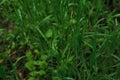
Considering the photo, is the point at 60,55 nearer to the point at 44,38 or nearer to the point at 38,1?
the point at 44,38

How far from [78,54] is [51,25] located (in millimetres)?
368

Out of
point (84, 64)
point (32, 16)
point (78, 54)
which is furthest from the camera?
point (32, 16)

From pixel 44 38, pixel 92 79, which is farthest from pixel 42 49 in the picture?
pixel 92 79

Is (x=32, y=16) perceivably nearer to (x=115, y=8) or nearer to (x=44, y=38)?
(x=44, y=38)

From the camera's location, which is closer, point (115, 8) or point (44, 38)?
point (44, 38)

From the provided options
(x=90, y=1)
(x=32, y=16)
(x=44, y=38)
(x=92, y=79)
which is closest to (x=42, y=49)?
(x=44, y=38)

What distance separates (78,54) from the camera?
208 centimetres

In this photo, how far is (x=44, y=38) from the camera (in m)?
2.13

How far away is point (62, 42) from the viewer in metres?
2.14

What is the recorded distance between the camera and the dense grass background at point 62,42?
1.99 meters

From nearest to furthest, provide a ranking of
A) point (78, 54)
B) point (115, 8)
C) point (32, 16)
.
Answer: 1. point (78, 54)
2. point (32, 16)
3. point (115, 8)

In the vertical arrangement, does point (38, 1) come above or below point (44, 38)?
above

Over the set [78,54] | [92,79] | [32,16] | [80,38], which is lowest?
[92,79]

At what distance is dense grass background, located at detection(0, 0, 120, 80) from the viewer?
6.53ft
